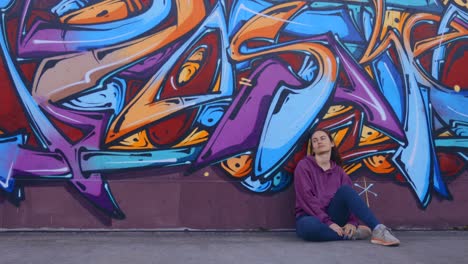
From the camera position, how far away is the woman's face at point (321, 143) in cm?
456

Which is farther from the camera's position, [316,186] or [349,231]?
[316,186]

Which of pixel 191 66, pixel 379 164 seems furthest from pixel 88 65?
pixel 379 164

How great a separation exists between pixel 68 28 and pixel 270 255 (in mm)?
2746

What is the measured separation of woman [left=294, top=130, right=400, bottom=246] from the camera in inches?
162

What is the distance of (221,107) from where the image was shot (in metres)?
4.69

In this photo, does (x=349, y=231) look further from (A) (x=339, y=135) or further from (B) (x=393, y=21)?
(B) (x=393, y=21)

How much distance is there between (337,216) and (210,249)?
1185mm

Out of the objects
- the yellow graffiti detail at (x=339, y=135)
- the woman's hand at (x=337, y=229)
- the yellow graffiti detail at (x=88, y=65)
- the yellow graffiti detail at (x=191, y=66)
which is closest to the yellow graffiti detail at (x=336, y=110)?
the yellow graffiti detail at (x=339, y=135)

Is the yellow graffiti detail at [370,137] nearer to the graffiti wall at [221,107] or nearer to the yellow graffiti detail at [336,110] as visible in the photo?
the graffiti wall at [221,107]

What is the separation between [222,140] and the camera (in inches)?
184

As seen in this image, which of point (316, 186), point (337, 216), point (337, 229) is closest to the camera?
point (337, 229)

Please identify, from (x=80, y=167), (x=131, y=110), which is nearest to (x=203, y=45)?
(x=131, y=110)

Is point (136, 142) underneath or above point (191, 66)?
underneath

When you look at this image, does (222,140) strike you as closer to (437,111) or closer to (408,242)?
(408,242)
